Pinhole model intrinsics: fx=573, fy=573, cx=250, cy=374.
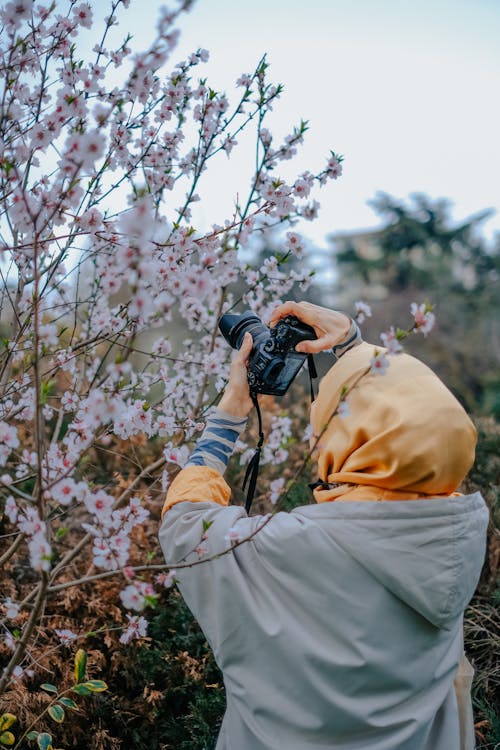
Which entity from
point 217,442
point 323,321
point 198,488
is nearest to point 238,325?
point 323,321

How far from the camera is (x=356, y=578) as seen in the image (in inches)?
47.5

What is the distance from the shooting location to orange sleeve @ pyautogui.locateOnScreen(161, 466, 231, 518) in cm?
132

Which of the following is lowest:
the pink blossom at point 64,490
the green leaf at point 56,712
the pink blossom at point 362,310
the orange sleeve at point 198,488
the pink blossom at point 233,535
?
the green leaf at point 56,712

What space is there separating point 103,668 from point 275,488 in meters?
1.55

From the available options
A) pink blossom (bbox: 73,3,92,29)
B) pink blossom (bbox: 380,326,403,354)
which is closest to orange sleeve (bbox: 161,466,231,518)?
pink blossom (bbox: 380,326,403,354)

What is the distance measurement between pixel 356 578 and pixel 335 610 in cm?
8

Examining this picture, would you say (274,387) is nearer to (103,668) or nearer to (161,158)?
(161,158)

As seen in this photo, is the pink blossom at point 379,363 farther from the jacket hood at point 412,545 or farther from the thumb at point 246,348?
the thumb at point 246,348

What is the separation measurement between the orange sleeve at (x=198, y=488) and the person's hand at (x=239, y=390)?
16 centimetres

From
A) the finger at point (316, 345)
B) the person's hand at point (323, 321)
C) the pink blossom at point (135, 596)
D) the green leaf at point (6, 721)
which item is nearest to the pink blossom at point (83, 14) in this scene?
the person's hand at point (323, 321)

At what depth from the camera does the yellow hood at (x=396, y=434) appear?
1196mm

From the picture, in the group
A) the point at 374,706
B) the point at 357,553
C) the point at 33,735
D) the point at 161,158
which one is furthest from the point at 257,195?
the point at 33,735

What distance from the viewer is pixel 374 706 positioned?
1.23m

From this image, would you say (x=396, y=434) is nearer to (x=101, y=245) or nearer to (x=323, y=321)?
(x=323, y=321)
